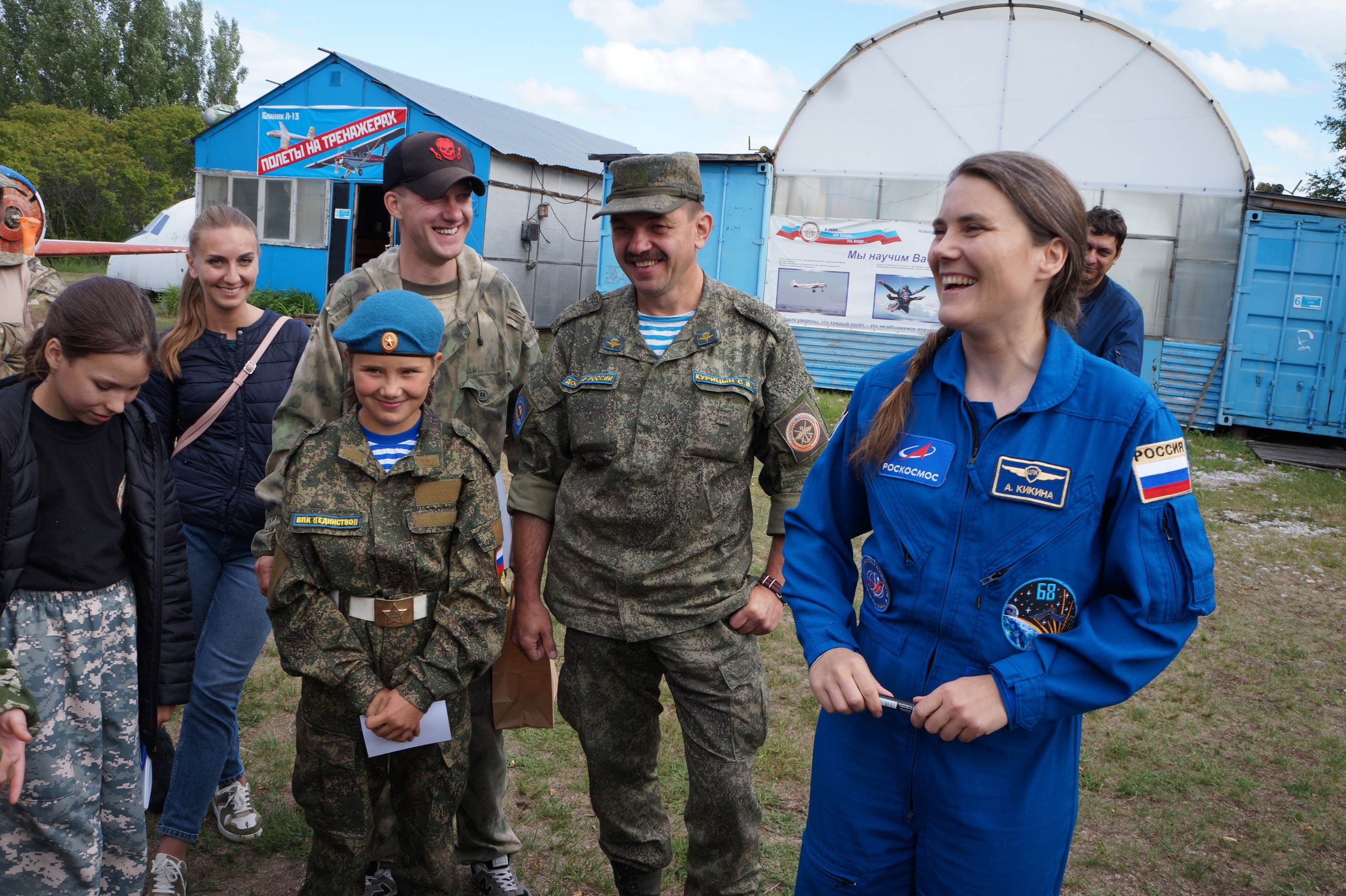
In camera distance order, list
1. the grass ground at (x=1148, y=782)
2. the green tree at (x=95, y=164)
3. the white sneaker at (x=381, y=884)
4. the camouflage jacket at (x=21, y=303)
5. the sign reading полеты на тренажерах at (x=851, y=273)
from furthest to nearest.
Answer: the green tree at (x=95, y=164), the sign reading полеты на тренажерах at (x=851, y=273), the camouflage jacket at (x=21, y=303), the grass ground at (x=1148, y=782), the white sneaker at (x=381, y=884)

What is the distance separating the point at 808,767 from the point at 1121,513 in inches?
109

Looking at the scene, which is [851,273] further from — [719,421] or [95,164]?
[95,164]

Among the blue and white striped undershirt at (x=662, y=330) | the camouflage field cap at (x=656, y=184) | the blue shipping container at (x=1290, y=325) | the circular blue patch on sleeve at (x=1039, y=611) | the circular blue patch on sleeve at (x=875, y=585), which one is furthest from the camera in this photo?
the blue shipping container at (x=1290, y=325)

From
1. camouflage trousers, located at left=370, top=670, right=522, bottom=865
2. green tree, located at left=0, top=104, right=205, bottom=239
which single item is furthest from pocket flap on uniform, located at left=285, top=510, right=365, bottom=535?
green tree, located at left=0, top=104, right=205, bottom=239

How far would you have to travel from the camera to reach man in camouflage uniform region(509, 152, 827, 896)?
8.72 feet

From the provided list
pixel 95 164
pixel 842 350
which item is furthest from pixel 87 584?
pixel 95 164

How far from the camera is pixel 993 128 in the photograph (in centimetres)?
1312

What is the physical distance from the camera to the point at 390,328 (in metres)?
2.47

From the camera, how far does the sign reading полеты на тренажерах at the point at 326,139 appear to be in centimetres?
1791

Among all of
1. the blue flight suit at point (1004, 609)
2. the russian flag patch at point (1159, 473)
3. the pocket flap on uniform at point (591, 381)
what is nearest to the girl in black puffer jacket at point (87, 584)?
the pocket flap on uniform at point (591, 381)

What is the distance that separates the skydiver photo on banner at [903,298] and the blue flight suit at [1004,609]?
487 inches

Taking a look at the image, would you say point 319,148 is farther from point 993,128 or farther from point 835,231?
point 993,128

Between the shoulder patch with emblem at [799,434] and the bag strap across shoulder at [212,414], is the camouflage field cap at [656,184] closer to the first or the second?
the shoulder patch with emblem at [799,434]

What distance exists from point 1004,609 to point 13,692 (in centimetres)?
216
